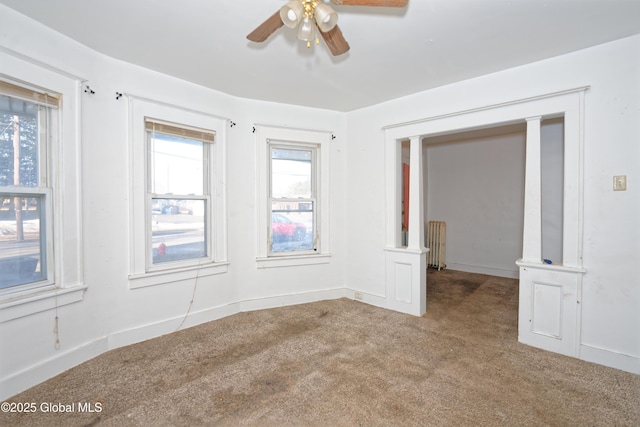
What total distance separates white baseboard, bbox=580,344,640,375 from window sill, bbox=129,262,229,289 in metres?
3.50

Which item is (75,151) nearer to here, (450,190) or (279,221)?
(279,221)

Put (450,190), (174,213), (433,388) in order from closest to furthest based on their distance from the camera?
(433,388), (174,213), (450,190)

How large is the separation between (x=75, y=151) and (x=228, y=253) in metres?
1.72

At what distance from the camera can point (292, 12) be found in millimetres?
1652

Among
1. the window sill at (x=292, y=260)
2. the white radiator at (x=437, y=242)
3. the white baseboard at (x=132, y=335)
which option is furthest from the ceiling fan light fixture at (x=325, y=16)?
the white radiator at (x=437, y=242)

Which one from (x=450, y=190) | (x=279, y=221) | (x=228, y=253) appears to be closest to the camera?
(x=228, y=253)

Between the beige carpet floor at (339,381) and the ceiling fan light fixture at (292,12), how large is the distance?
234 cm

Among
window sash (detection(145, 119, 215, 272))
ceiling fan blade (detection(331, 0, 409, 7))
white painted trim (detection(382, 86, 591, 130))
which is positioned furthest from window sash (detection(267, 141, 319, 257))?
ceiling fan blade (detection(331, 0, 409, 7))

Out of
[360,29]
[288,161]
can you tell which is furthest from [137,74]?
[360,29]

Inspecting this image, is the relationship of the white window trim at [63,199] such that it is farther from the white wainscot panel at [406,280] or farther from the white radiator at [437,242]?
the white radiator at [437,242]

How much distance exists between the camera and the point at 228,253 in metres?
3.52

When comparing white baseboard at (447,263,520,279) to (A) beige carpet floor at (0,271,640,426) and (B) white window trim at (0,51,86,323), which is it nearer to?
(A) beige carpet floor at (0,271,640,426)

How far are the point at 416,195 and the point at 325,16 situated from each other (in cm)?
238

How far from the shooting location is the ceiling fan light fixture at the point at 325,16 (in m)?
1.64
